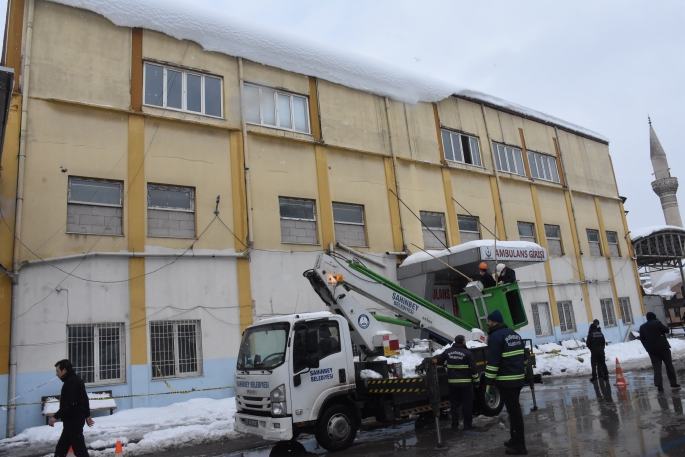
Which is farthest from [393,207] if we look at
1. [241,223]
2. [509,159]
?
[509,159]

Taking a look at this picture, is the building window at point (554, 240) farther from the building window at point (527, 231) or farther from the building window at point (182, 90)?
the building window at point (182, 90)

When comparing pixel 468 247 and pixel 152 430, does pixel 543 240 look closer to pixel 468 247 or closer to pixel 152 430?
pixel 468 247

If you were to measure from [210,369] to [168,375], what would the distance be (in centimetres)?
104

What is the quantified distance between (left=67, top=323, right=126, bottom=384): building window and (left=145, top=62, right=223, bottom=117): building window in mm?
6253

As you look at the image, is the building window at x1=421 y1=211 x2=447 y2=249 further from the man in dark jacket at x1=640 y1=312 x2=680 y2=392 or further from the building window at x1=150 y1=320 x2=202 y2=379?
the building window at x1=150 y1=320 x2=202 y2=379

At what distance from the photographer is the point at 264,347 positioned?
26.3 feet

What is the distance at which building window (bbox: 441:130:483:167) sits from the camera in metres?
20.9

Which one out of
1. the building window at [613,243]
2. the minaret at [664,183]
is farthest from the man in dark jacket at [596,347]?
the minaret at [664,183]

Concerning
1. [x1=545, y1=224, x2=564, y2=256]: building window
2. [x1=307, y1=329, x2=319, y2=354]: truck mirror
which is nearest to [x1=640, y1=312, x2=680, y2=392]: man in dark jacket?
[x1=307, y1=329, x2=319, y2=354]: truck mirror

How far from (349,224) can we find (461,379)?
29.0 ft

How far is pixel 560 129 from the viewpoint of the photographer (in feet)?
86.6

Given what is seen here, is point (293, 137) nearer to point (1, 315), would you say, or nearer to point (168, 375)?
point (168, 375)

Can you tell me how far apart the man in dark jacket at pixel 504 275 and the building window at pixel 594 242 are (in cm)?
1660

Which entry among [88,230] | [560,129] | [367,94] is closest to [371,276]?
[88,230]
